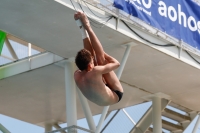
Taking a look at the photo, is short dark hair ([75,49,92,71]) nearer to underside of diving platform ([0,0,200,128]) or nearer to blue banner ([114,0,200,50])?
underside of diving platform ([0,0,200,128])

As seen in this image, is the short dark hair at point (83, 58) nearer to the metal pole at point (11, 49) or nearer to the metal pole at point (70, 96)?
the metal pole at point (70, 96)

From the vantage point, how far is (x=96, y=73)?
31.7 ft

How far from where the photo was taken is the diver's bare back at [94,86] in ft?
31.9

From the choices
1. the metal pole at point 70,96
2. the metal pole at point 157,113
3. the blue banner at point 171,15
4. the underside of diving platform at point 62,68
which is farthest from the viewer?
the metal pole at point 157,113

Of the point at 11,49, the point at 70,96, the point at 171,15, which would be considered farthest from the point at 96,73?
the point at 11,49

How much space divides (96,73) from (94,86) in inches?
9.1

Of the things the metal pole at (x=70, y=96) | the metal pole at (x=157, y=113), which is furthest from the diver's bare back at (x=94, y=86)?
the metal pole at (x=157, y=113)

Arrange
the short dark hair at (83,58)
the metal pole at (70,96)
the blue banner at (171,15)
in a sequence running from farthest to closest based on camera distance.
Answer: the metal pole at (70,96) < the blue banner at (171,15) < the short dark hair at (83,58)

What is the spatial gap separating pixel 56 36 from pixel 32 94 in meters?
6.30

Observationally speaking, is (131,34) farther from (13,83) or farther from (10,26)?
(13,83)

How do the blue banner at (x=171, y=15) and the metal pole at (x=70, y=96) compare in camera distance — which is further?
the metal pole at (x=70, y=96)

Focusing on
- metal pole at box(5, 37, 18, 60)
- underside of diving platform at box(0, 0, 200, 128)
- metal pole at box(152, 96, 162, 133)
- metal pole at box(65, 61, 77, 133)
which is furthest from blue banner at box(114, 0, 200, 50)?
metal pole at box(5, 37, 18, 60)

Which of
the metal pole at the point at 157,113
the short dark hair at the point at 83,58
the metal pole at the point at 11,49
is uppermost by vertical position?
the metal pole at the point at 11,49

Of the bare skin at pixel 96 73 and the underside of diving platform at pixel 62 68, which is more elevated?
the underside of diving platform at pixel 62 68
